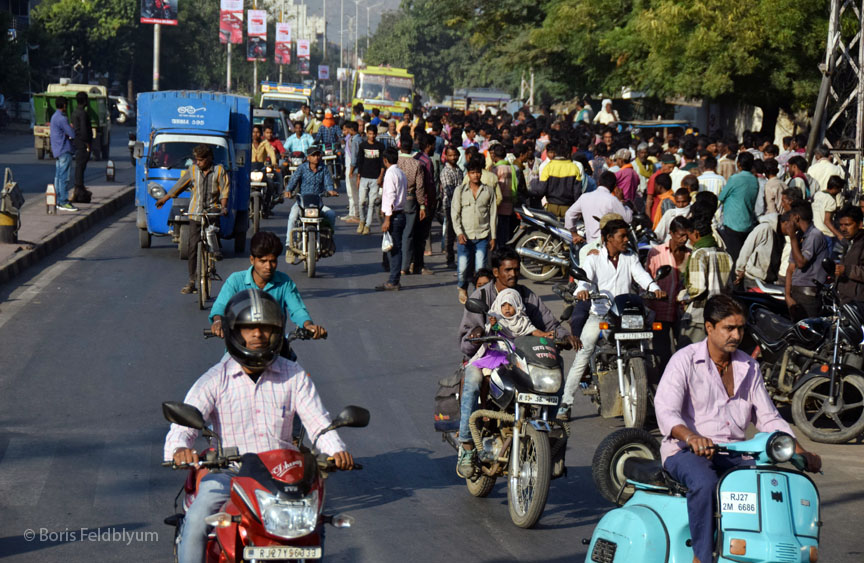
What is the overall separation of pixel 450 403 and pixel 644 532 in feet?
9.49

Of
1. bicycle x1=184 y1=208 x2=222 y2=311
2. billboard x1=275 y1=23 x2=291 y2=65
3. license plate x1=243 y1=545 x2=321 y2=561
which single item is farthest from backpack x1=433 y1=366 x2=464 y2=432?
billboard x1=275 y1=23 x2=291 y2=65

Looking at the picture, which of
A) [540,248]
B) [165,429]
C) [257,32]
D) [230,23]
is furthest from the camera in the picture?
[257,32]

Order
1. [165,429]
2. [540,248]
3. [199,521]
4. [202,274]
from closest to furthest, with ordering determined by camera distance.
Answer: [199,521]
[165,429]
[202,274]
[540,248]

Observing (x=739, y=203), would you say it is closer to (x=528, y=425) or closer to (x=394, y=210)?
(x=394, y=210)

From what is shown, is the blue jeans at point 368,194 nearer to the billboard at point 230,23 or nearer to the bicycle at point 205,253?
the bicycle at point 205,253

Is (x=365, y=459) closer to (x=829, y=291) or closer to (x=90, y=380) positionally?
(x=90, y=380)

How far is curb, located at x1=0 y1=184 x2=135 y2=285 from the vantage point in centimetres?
1521

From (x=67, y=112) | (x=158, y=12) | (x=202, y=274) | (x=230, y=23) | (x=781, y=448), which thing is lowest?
(x=202, y=274)

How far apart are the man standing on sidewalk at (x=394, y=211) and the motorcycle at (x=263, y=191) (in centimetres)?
428

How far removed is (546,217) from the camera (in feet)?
53.5

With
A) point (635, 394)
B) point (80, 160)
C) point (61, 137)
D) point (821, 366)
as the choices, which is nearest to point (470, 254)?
point (635, 394)

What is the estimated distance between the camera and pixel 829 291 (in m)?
9.59

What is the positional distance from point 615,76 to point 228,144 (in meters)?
16.8

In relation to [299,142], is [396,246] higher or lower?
lower
